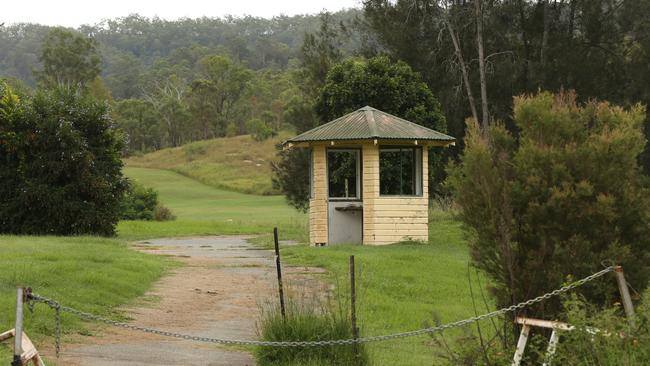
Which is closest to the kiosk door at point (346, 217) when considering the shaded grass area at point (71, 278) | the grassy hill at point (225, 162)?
the shaded grass area at point (71, 278)

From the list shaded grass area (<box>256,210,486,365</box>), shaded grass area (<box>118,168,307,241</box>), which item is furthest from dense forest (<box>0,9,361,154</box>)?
shaded grass area (<box>256,210,486,365</box>)

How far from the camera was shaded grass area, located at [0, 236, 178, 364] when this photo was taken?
1036 centimetres

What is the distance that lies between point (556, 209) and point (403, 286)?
303 inches

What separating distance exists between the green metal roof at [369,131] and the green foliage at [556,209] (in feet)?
48.6

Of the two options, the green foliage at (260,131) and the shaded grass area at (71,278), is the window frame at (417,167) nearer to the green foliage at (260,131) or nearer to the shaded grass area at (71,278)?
the shaded grass area at (71,278)

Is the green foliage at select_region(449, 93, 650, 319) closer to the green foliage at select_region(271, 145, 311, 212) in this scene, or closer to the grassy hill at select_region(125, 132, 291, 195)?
the green foliage at select_region(271, 145, 311, 212)

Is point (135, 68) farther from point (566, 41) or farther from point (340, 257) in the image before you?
point (340, 257)

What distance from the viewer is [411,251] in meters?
20.6

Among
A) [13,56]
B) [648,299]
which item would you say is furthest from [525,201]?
[13,56]

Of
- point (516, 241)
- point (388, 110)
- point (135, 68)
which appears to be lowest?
point (516, 241)

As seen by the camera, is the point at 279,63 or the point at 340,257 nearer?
the point at 340,257

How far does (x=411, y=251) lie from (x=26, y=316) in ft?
38.2

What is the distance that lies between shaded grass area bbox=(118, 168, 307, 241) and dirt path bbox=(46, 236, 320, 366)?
9.33 metres

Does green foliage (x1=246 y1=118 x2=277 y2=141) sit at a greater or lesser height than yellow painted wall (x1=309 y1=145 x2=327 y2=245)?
greater
